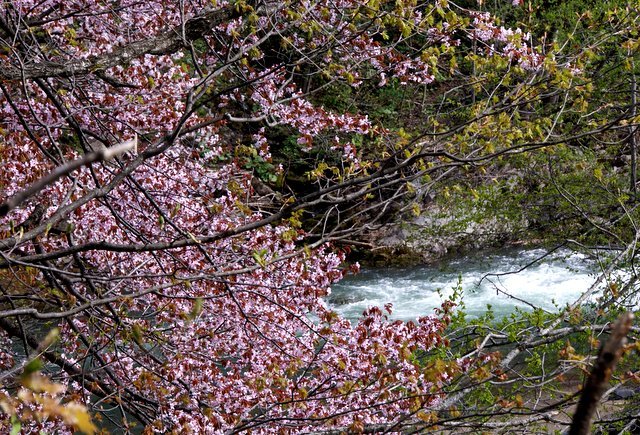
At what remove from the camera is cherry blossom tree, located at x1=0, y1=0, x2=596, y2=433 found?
341 centimetres

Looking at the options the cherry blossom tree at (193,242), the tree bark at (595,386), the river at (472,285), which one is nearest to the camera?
the tree bark at (595,386)

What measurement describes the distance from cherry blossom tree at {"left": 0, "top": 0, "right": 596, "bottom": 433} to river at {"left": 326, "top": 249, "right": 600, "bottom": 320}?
4.12 meters

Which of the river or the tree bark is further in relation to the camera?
the river

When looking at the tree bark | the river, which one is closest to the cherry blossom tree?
the tree bark

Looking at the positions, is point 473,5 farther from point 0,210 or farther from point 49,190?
point 0,210

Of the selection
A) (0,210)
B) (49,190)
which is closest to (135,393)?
(49,190)

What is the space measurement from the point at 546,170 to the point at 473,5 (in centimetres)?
896

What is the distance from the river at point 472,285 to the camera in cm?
1030

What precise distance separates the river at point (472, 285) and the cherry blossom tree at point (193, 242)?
412 cm

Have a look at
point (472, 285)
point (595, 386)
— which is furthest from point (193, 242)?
point (472, 285)

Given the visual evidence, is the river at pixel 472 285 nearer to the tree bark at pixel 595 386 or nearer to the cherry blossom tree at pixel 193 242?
the cherry blossom tree at pixel 193 242

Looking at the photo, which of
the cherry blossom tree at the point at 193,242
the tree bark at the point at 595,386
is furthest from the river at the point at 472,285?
the tree bark at the point at 595,386

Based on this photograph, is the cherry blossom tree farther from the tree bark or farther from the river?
the river

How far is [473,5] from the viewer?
16250mm
